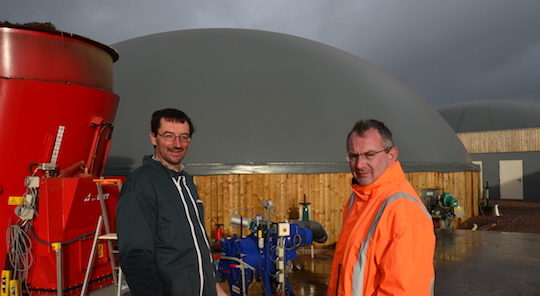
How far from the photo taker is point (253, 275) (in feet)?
19.4

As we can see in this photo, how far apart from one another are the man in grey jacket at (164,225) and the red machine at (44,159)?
2.57 m

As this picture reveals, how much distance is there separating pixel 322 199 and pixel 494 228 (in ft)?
28.4

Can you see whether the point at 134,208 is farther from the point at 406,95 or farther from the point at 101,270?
the point at 406,95

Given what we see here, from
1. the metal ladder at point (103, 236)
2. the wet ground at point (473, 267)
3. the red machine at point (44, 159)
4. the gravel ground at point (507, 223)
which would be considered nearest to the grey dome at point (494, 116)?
the gravel ground at point (507, 223)

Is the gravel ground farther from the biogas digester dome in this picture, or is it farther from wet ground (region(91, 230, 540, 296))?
wet ground (region(91, 230, 540, 296))

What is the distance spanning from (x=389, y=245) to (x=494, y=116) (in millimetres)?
40474

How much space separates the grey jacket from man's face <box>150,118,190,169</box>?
0.30ft

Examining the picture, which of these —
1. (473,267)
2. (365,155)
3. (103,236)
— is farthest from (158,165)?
(473,267)

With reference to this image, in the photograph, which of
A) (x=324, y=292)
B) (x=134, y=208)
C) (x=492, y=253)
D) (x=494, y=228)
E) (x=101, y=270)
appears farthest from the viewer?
(x=494, y=228)

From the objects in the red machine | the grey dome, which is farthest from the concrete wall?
the red machine

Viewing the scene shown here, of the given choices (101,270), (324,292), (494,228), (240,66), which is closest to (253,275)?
(324,292)

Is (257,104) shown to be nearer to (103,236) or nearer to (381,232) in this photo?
(103,236)

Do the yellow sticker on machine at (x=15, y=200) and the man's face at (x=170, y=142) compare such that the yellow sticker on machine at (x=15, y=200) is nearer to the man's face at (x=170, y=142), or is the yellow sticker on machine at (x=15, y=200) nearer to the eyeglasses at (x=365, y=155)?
the man's face at (x=170, y=142)

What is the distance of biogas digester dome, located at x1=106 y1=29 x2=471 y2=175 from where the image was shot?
1047 cm
